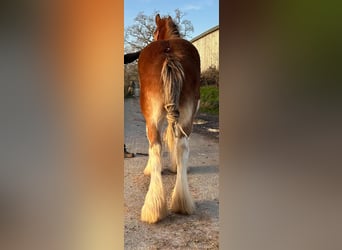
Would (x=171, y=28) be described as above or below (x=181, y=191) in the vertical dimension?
above

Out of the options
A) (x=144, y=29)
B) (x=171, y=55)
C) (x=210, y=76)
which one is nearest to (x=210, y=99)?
(x=210, y=76)

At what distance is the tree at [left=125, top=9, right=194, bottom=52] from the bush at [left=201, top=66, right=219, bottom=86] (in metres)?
0.14

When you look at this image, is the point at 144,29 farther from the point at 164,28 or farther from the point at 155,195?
the point at 155,195

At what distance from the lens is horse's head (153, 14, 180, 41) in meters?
1.04

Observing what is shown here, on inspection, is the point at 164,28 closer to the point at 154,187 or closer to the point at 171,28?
the point at 171,28

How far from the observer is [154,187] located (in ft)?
3.42

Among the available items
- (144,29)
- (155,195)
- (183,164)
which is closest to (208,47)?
(144,29)

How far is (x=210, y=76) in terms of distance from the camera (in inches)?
40.9

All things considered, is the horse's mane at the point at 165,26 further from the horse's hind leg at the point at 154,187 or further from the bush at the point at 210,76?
the horse's hind leg at the point at 154,187

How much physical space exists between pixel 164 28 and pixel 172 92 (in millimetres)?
215

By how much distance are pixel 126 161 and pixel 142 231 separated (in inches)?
9.2

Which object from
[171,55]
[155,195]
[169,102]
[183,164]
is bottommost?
[155,195]
